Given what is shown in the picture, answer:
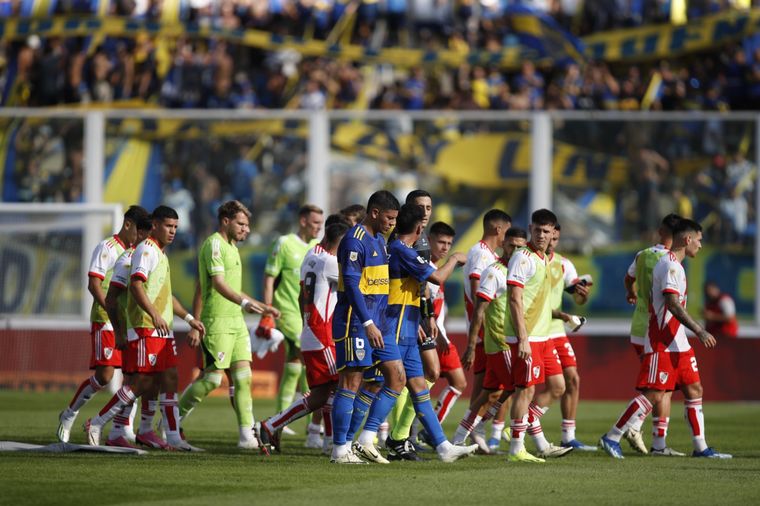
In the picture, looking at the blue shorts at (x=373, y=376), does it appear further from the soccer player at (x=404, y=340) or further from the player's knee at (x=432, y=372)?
the player's knee at (x=432, y=372)

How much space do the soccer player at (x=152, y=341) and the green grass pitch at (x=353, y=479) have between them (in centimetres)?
61

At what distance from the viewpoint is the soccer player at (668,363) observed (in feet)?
39.2

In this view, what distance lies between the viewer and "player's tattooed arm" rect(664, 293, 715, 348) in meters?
11.4

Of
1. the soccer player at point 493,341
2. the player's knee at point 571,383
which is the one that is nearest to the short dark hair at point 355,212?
the soccer player at point 493,341

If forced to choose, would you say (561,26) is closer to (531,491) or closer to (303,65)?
(303,65)

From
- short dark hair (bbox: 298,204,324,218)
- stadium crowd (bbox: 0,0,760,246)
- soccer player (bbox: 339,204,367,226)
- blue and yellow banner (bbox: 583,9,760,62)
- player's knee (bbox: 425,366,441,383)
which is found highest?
blue and yellow banner (bbox: 583,9,760,62)

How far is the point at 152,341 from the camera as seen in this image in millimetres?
11711

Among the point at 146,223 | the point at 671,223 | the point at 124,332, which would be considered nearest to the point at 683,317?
the point at 671,223

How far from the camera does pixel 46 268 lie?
2077cm

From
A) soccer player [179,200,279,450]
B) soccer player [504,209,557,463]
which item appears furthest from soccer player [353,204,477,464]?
soccer player [179,200,279,450]

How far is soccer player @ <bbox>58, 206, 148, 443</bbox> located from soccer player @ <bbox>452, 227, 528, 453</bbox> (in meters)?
3.13

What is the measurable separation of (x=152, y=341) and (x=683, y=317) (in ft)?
15.0

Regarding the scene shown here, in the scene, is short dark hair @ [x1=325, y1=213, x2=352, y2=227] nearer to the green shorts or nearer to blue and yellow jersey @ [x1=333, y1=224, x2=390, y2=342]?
the green shorts

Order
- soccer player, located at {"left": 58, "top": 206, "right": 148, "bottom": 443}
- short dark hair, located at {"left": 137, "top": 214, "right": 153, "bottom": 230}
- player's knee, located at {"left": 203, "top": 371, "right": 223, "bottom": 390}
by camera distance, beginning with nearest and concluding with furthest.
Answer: short dark hair, located at {"left": 137, "top": 214, "right": 153, "bottom": 230} → player's knee, located at {"left": 203, "top": 371, "right": 223, "bottom": 390} → soccer player, located at {"left": 58, "top": 206, "right": 148, "bottom": 443}
